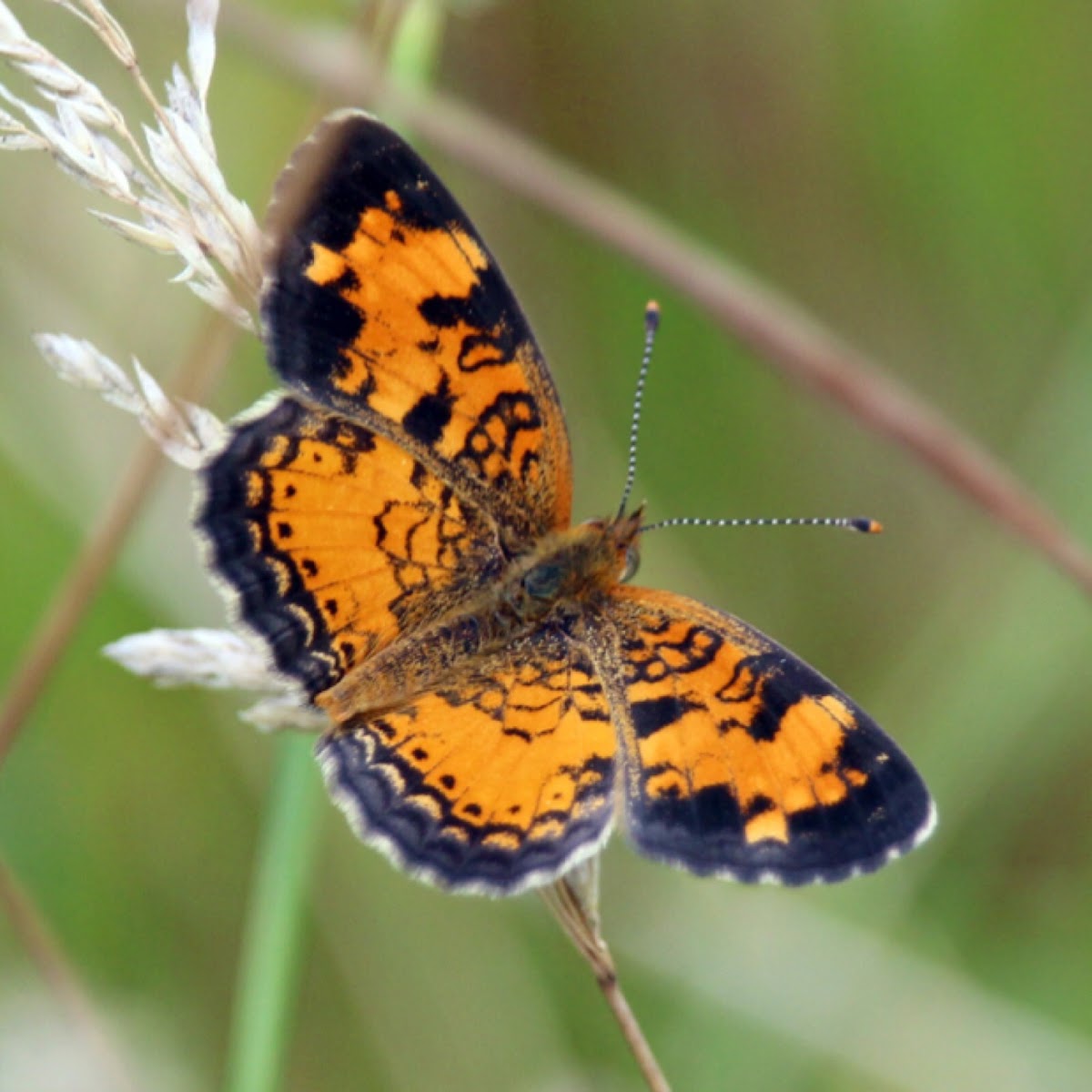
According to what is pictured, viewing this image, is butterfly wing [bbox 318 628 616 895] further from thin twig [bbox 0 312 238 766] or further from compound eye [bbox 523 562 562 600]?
thin twig [bbox 0 312 238 766]

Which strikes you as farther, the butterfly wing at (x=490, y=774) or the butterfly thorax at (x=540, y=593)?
the butterfly thorax at (x=540, y=593)

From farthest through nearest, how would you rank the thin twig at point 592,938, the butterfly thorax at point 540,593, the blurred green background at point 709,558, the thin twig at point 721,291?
the blurred green background at point 709,558 → the butterfly thorax at point 540,593 → the thin twig at point 721,291 → the thin twig at point 592,938

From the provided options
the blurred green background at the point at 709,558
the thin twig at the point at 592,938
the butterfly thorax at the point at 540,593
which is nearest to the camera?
the thin twig at the point at 592,938

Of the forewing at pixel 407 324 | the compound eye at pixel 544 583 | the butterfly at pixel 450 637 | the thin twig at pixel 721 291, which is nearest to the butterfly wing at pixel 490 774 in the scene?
the butterfly at pixel 450 637

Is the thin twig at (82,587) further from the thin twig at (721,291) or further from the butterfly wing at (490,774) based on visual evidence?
the thin twig at (721,291)

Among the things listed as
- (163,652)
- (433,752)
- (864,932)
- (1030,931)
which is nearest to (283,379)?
(163,652)

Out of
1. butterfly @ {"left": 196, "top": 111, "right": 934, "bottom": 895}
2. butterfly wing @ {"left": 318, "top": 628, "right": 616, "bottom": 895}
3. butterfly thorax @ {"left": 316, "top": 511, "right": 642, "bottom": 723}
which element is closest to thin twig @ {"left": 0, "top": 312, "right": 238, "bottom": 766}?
butterfly @ {"left": 196, "top": 111, "right": 934, "bottom": 895}

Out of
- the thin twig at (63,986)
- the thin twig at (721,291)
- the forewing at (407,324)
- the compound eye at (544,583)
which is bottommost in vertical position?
the thin twig at (63,986)
